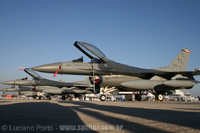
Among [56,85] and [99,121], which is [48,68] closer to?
[99,121]

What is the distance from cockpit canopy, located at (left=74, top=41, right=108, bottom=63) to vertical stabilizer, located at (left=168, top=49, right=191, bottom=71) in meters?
7.15

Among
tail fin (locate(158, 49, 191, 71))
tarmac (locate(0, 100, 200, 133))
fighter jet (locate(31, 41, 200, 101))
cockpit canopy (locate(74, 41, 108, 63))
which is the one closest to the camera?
tarmac (locate(0, 100, 200, 133))

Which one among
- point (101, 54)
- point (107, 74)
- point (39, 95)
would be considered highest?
point (101, 54)

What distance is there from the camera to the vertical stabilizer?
55.1 feet

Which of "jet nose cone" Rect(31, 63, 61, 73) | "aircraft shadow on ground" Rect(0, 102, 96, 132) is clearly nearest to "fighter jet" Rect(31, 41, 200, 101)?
"jet nose cone" Rect(31, 63, 61, 73)

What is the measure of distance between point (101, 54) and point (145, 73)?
381cm

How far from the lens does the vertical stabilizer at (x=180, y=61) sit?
16797 mm

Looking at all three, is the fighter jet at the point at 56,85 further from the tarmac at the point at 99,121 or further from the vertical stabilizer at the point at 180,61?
the tarmac at the point at 99,121

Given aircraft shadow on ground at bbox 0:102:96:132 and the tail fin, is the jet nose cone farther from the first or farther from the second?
the tail fin

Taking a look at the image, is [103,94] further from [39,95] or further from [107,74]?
[39,95]

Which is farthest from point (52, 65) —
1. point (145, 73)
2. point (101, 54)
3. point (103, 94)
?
point (145, 73)

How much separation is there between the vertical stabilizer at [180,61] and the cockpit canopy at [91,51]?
715 centimetres

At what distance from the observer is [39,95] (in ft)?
87.9

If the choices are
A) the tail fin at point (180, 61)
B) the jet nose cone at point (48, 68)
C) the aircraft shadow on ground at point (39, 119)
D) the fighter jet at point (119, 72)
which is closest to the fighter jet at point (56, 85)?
the fighter jet at point (119, 72)
